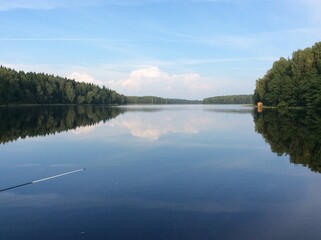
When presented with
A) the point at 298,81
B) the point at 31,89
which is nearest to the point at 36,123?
the point at 298,81

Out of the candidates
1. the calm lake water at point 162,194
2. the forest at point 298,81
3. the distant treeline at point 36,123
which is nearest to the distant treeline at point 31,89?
the distant treeline at point 36,123

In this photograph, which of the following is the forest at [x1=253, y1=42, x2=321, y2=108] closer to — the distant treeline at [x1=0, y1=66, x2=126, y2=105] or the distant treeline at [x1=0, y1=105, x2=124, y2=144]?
the distant treeline at [x1=0, y1=105, x2=124, y2=144]

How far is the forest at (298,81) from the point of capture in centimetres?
8960

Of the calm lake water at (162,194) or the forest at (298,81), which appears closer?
the calm lake water at (162,194)

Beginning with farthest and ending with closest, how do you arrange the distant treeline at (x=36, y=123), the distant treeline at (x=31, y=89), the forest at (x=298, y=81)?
the distant treeline at (x=31, y=89) < the forest at (x=298, y=81) < the distant treeline at (x=36, y=123)

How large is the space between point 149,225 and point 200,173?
786cm

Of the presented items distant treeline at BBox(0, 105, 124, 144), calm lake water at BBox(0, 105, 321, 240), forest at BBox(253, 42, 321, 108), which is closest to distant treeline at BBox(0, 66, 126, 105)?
distant treeline at BBox(0, 105, 124, 144)

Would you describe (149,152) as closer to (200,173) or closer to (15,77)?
(200,173)

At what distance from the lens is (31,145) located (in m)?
27.8

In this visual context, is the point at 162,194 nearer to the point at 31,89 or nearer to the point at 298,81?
the point at 298,81

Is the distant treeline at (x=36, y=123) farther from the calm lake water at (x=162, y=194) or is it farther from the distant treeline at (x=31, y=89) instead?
the distant treeline at (x=31, y=89)

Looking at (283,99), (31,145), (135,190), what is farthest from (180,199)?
(283,99)

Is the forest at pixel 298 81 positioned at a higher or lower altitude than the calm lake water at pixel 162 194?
higher

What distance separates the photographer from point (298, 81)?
3907 inches
